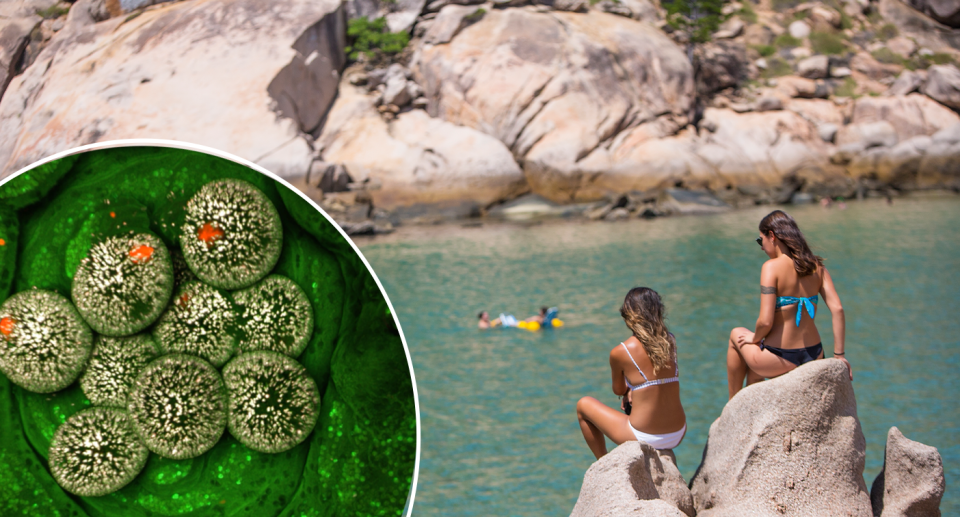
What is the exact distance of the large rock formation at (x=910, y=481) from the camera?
291 centimetres

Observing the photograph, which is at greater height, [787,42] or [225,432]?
[225,432]

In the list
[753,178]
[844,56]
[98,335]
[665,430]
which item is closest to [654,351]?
[665,430]

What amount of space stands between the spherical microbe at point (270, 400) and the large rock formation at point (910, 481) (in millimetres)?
2509

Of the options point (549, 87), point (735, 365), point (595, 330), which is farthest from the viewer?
point (549, 87)

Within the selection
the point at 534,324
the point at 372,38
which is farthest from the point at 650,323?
the point at 372,38

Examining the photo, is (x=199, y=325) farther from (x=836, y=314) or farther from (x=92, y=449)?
(x=836, y=314)

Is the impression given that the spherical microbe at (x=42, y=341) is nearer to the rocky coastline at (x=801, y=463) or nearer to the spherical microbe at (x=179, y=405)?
the spherical microbe at (x=179, y=405)

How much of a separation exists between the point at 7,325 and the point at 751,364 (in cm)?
307

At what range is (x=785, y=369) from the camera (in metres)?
3.39

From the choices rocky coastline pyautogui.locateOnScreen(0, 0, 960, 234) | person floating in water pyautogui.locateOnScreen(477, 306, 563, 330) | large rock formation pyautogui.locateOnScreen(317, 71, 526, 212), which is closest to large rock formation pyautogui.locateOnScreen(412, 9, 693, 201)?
rocky coastline pyautogui.locateOnScreen(0, 0, 960, 234)

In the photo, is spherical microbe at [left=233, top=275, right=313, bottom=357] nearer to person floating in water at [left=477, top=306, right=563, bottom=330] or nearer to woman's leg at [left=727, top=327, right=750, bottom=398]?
woman's leg at [left=727, top=327, right=750, bottom=398]

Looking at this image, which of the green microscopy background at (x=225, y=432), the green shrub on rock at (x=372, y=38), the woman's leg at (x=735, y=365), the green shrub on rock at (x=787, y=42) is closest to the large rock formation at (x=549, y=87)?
the green shrub on rock at (x=372, y=38)

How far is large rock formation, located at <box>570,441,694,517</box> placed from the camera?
2.55m

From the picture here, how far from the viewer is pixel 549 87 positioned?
26.7 meters
